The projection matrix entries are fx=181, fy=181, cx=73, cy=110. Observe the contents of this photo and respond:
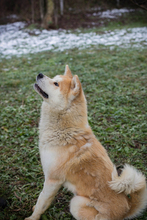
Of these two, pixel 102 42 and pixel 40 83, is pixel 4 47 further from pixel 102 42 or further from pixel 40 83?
pixel 40 83

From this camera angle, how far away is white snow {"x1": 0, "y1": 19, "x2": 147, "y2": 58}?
1088 cm

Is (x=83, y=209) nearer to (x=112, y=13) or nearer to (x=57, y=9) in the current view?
(x=57, y=9)

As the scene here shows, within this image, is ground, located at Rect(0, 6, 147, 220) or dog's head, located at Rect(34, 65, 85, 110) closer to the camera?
dog's head, located at Rect(34, 65, 85, 110)

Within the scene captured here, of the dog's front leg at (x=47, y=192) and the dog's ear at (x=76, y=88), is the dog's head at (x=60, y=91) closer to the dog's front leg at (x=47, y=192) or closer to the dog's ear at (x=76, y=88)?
the dog's ear at (x=76, y=88)

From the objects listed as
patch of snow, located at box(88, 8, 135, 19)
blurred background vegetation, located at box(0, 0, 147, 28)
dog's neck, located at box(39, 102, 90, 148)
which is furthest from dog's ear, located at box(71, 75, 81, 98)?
patch of snow, located at box(88, 8, 135, 19)

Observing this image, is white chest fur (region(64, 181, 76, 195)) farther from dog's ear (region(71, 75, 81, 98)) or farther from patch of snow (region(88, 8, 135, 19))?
patch of snow (region(88, 8, 135, 19))

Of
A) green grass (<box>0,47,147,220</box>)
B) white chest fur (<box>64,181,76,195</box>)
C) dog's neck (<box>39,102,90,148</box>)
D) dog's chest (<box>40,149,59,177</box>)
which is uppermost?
dog's neck (<box>39,102,90,148</box>)

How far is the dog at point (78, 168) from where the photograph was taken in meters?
2.02

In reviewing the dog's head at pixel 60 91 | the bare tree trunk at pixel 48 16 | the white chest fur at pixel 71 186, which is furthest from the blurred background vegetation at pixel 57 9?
the white chest fur at pixel 71 186

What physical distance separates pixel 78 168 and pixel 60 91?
1007mm

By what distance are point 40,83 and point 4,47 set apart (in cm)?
1040

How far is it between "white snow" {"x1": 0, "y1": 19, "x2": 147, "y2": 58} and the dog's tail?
9.35 metres

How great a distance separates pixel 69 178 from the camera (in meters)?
2.17

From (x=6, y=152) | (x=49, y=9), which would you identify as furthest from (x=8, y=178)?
(x=49, y=9)
